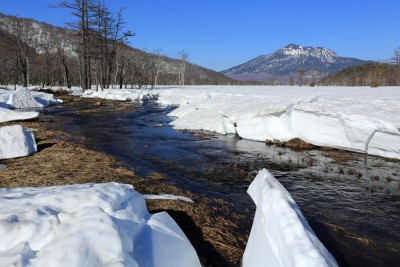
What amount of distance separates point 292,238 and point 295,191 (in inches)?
169

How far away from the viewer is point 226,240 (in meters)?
4.56

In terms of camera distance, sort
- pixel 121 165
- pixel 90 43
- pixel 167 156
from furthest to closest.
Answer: pixel 90 43, pixel 167 156, pixel 121 165

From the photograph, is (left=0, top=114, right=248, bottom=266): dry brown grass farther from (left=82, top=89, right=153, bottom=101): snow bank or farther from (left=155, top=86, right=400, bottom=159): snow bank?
(left=82, top=89, right=153, bottom=101): snow bank

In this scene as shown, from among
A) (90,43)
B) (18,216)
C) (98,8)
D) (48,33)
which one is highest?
(48,33)

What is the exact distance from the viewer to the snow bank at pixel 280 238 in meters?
2.66

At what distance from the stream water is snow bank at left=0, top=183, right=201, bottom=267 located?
2.12 m

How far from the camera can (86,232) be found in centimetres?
271

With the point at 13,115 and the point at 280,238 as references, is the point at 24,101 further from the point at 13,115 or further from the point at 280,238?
the point at 280,238

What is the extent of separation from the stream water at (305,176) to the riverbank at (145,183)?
1.40 feet

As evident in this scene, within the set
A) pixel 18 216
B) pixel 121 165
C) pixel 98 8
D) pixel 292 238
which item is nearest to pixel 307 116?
pixel 121 165

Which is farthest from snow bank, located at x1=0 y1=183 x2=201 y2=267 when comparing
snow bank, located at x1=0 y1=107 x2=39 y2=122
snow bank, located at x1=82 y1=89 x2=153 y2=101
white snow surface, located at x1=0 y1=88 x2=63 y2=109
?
snow bank, located at x1=82 y1=89 x2=153 y2=101

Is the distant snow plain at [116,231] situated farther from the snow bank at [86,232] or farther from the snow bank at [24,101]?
the snow bank at [24,101]

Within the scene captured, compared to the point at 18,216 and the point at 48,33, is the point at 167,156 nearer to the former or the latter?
the point at 18,216

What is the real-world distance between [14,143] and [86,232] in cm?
723
